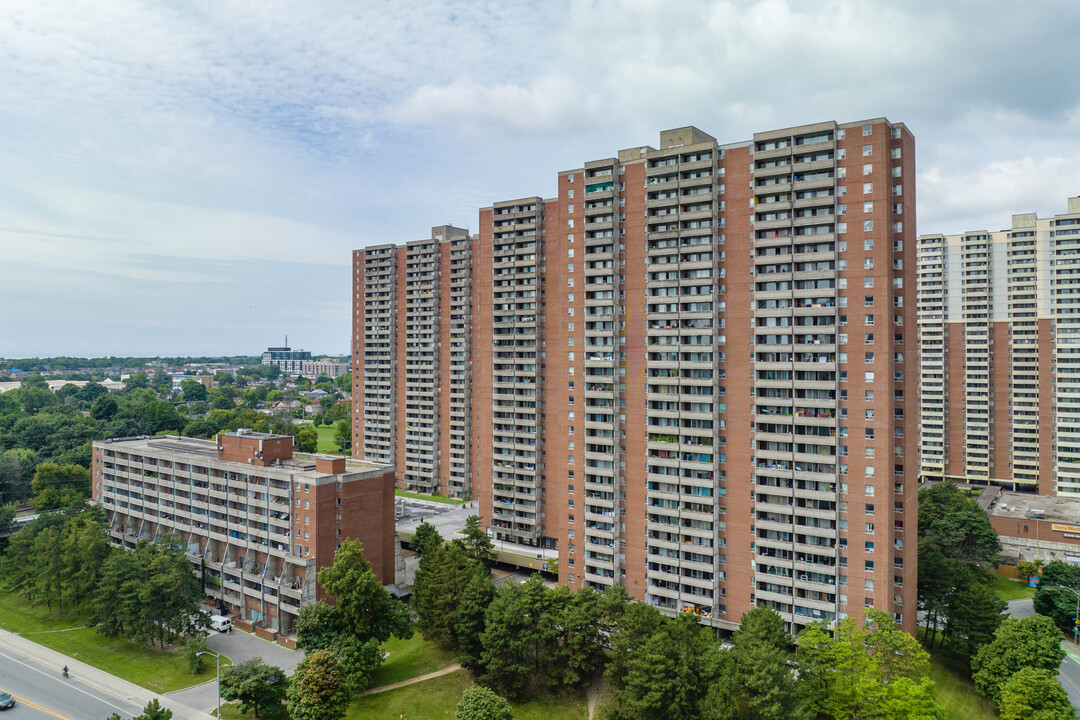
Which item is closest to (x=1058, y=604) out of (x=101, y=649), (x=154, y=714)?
(x=154, y=714)

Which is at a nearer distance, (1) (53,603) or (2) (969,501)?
(1) (53,603)

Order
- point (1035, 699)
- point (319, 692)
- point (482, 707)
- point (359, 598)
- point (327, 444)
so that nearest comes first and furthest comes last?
point (482, 707) → point (1035, 699) → point (319, 692) → point (359, 598) → point (327, 444)

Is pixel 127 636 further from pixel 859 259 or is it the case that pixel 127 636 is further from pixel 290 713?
pixel 859 259

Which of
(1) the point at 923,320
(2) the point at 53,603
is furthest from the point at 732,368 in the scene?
(1) the point at 923,320

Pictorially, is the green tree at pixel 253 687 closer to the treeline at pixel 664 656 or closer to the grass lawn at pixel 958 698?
the treeline at pixel 664 656

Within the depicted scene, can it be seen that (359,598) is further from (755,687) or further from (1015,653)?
(1015,653)

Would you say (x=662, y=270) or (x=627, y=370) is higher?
(x=662, y=270)
